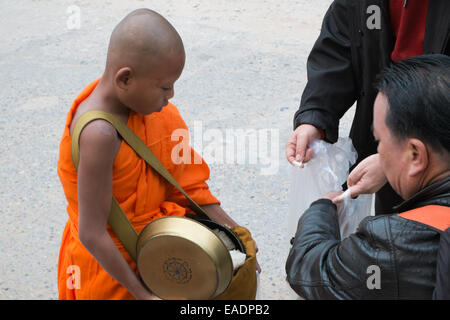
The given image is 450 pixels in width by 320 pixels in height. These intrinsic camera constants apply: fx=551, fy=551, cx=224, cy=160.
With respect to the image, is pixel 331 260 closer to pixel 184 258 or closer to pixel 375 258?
pixel 375 258

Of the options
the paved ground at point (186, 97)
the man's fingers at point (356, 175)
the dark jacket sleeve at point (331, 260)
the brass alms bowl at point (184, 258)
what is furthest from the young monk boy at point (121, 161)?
the paved ground at point (186, 97)

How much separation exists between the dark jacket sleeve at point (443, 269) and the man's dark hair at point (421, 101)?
0.79 feet

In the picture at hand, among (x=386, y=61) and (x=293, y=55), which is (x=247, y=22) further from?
(x=386, y=61)

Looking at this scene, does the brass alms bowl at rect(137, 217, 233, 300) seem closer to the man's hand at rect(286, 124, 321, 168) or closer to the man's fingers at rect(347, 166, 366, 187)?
the man's fingers at rect(347, 166, 366, 187)

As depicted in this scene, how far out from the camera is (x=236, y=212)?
3166 mm

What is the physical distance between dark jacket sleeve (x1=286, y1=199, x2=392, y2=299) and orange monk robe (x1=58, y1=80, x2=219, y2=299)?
426mm

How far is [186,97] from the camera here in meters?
4.22

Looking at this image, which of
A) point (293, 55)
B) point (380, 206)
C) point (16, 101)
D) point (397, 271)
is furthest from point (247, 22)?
point (397, 271)

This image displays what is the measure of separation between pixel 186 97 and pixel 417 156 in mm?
3104

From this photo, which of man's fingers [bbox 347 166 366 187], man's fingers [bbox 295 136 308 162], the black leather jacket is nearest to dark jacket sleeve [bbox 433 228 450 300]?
the black leather jacket

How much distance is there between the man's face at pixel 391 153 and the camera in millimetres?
1271

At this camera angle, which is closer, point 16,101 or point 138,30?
point 138,30

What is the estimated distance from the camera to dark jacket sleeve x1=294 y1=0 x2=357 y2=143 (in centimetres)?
199
